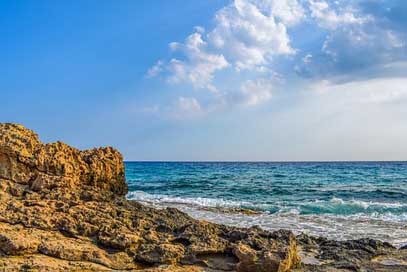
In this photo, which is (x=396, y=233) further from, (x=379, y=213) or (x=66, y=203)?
(x=66, y=203)

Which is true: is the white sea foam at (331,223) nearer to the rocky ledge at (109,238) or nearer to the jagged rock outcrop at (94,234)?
the rocky ledge at (109,238)

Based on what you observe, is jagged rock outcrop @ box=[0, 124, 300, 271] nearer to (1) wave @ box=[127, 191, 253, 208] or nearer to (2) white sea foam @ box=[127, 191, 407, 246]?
(2) white sea foam @ box=[127, 191, 407, 246]

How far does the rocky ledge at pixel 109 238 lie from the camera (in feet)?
20.8

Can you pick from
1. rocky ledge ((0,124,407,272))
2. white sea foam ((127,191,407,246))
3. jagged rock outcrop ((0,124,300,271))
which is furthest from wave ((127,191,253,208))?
jagged rock outcrop ((0,124,300,271))

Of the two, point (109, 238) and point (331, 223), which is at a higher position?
point (109, 238)

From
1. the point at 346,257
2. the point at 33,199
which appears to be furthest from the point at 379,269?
the point at 33,199

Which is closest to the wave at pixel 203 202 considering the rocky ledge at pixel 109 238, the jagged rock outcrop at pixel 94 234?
the rocky ledge at pixel 109 238

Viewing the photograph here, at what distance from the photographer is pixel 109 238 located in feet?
22.5

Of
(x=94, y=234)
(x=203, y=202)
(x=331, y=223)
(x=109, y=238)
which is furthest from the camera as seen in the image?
(x=203, y=202)

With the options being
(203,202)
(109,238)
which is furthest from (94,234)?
(203,202)

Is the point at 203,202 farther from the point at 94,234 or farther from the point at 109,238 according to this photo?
the point at 109,238

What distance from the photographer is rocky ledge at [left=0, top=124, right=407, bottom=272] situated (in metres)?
6.34

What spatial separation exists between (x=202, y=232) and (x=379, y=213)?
12731mm

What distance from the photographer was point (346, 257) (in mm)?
8055
